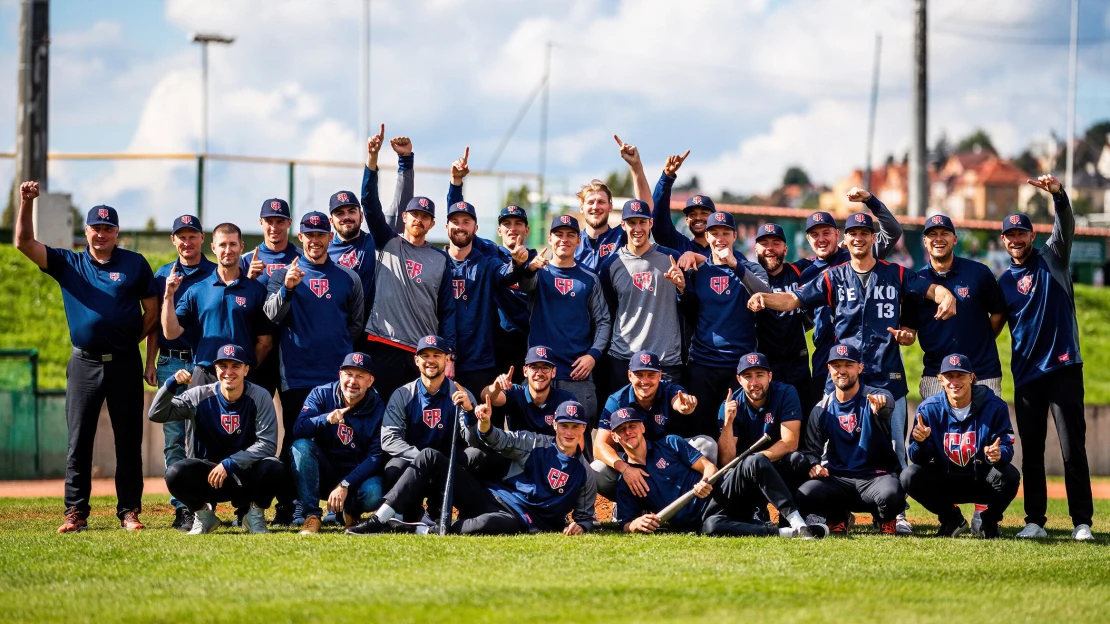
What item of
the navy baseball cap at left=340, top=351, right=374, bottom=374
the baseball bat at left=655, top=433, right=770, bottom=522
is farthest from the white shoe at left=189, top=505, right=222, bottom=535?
the baseball bat at left=655, top=433, right=770, bottom=522

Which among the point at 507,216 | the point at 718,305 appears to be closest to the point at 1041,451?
the point at 718,305

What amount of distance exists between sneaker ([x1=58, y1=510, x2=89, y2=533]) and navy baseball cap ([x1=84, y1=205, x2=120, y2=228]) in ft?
7.06

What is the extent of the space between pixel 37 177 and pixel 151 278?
412 inches

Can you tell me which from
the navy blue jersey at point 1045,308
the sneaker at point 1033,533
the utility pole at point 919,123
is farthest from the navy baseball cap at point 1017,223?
the utility pole at point 919,123

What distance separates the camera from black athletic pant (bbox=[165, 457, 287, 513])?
820cm

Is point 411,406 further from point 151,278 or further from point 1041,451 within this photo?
point 1041,451

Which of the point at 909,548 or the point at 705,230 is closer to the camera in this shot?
the point at 909,548

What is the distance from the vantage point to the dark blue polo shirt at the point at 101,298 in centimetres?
855

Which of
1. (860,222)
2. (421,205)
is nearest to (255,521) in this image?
(421,205)

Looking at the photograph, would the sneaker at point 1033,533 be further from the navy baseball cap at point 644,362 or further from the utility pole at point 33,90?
the utility pole at point 33,90

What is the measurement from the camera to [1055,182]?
8.54 m

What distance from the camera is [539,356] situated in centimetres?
853

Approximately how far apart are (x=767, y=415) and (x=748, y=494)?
0.66 meters

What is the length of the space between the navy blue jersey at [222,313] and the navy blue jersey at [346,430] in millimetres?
683
